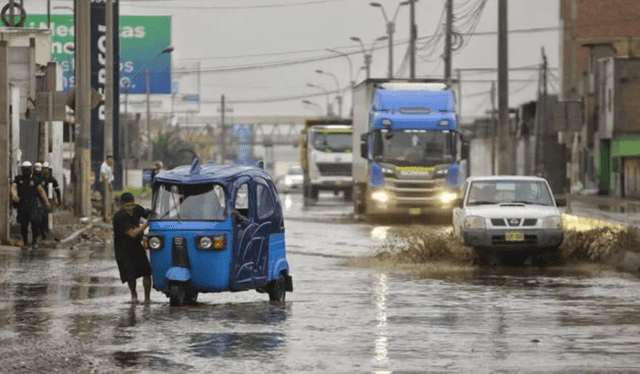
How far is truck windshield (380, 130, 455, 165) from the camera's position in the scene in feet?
150

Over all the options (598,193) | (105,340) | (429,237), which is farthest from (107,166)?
(598,193)

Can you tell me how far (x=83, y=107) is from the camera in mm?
44594

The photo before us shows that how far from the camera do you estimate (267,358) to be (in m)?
13.7

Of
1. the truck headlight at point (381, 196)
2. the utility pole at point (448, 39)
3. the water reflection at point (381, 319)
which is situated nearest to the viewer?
the water reflection at point (381, 319)

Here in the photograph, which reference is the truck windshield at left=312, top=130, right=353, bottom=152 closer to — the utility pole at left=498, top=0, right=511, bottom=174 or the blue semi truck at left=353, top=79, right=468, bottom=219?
the blue semi truck at left=353, top=79, right=468, bottom=219

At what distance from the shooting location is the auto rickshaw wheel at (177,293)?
18.5 metres

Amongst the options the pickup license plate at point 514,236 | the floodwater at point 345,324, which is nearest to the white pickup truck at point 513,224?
the pickup license plate at point 514,236

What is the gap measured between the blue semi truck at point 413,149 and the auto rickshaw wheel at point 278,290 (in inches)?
1014

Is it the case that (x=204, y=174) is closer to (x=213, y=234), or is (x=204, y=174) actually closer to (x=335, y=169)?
(x=213, y=234)

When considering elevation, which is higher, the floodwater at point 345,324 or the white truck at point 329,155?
the white truck at point 329,155

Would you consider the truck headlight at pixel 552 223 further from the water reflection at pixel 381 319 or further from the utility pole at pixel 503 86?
the utility pole at pixel 503 86

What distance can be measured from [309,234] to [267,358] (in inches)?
997

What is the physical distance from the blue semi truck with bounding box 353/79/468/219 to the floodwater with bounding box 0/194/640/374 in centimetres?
1904

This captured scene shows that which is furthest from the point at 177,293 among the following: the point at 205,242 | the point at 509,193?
the point at 509,193
